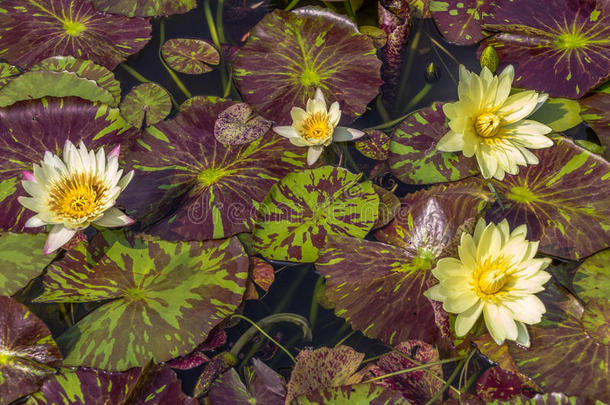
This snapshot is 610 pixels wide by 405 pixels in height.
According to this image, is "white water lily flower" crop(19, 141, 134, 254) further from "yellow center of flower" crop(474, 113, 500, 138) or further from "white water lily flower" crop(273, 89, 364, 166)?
"yellow center of flower" crop(474, 113, 500, 138)

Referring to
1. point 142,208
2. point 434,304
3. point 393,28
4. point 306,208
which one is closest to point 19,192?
point 142,208

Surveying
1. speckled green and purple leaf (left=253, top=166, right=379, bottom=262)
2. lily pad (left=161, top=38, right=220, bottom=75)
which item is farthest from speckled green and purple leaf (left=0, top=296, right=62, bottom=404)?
lily pad (left=161, top=38, right=220, bottom=75)

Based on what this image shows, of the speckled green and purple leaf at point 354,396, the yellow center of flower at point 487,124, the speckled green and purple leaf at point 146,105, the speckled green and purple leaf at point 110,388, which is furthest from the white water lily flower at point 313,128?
the speckled green and purple leaf at point 110,388

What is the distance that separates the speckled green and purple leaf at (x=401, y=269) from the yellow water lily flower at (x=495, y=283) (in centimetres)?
16

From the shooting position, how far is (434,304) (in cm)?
216

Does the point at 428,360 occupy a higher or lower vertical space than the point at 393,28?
lower

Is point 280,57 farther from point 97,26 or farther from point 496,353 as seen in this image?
point 496,353

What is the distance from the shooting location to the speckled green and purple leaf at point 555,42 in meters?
2.77

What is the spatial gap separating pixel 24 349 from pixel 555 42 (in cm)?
300

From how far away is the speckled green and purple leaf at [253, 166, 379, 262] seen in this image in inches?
94.3

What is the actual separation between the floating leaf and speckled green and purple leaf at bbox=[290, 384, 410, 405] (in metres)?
1.28

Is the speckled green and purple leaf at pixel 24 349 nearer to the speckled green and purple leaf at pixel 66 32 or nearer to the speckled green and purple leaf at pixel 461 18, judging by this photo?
the speckled green and purple leaf at pixel 66 32

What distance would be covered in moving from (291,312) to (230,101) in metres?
1.17

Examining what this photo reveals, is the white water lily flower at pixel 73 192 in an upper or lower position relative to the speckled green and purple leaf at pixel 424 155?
upper
